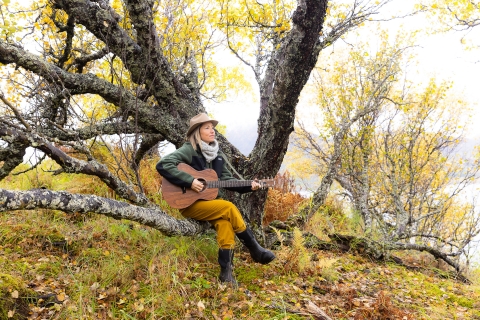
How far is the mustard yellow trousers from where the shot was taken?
3.71 meters

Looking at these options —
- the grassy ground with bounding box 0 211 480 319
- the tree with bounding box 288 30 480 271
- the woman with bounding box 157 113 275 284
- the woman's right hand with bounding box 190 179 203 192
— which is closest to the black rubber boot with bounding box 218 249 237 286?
the woman with bounding box 157 113 275 284

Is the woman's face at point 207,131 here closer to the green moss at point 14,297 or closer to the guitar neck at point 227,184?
the guitar neck at point 227,184

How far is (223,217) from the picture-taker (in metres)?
3.75

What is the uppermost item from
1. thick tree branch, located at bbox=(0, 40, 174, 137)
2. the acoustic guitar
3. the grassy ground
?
thick tree branch, located at bbox=(0, 40, 174, 137)

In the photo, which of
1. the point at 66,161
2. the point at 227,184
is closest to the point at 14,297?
the point at 66,161

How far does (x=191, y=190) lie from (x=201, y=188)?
14 centimetres

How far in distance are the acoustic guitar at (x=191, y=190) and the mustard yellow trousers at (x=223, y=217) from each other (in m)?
0.10

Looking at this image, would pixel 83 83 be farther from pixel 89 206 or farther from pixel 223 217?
pixel 223 217

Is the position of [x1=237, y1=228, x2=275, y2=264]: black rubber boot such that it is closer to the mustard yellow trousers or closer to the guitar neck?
the mustard yellow trousers

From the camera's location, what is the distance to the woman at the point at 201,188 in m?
3.72

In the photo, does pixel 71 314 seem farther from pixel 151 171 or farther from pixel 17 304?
pixel 151 171

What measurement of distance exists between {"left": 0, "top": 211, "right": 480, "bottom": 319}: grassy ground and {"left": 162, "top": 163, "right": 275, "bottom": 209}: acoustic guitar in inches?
23.1

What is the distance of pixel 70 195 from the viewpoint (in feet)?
9.28

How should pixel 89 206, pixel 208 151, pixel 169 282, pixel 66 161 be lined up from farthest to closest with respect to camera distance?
pixel 208 151, pixel 169 282, pixel 66 161, pixel 89 206
